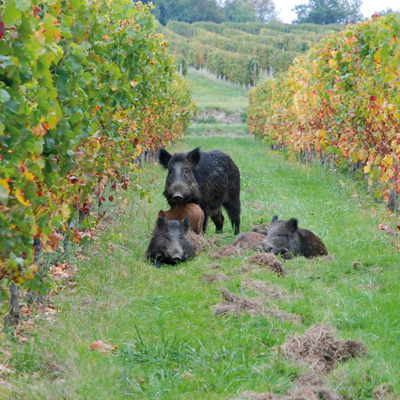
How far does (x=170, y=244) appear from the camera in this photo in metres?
8.42

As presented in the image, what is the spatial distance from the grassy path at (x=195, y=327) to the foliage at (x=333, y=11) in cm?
14414

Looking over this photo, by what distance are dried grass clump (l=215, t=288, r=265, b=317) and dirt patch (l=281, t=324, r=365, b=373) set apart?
2.79 ft

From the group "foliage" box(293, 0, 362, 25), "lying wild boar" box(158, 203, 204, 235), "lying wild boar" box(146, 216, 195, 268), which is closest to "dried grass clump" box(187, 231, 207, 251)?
"lying wild boar" box(158, 203, 204, 235)

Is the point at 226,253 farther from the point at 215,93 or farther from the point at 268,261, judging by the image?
the point at 215,93

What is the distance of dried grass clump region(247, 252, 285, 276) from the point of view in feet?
25.3

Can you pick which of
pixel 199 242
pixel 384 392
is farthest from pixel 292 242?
pixel 384 392

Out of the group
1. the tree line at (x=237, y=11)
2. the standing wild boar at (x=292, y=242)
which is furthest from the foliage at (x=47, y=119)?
the tree line at (x=237, y=11)

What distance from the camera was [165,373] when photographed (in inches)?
181

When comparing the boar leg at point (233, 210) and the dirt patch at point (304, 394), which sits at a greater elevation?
the dirt patch at point (304, 394)

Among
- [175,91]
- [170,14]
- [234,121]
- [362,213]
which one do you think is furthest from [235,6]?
[362,213]

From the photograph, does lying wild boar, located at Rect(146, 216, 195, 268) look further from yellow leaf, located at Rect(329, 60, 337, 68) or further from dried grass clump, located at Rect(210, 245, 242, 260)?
yellow leaf, located at Rect(329, 60, 337, 68)

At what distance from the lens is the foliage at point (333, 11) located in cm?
14262

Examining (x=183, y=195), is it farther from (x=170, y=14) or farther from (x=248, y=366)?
(x=170, y=14)

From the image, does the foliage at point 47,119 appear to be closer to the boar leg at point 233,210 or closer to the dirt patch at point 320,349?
the dirt patch at point 320,349
